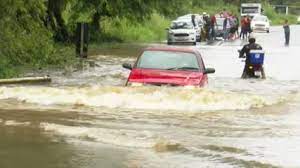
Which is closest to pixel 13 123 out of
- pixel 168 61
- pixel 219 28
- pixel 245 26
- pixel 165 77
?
pixel 165 77

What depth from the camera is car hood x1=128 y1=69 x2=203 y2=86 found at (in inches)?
592

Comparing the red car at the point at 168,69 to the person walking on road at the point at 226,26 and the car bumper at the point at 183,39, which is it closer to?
the car bumper at the point at 183,39

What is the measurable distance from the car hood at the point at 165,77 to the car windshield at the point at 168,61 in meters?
0.24

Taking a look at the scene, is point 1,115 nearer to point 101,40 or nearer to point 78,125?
point 78,125

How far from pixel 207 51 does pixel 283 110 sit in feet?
74.0

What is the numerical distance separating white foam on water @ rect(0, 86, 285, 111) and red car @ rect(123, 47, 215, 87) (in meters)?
0.17

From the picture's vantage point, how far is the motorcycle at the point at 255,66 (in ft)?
70.3

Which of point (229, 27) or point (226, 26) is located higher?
point (226, 26)

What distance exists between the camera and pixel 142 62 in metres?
15.9

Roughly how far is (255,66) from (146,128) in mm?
10726

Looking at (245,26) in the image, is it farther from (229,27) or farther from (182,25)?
(182,25)

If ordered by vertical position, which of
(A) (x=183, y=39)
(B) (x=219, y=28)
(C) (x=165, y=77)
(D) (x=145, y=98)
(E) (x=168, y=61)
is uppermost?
→ (E) (x=168, y=61)

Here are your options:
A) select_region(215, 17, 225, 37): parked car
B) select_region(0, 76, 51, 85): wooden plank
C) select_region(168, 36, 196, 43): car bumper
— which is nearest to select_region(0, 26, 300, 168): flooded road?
select_region(0, 76, 51, 85): wooden plank

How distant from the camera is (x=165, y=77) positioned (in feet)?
49.7
